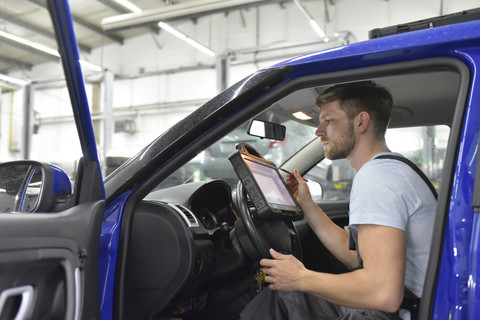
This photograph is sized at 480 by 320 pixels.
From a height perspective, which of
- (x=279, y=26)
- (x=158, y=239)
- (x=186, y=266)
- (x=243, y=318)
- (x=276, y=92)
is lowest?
(x=243, y=318)

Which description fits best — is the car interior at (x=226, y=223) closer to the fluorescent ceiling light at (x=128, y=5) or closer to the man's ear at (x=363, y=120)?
the man's ear at (x=363, y=120)

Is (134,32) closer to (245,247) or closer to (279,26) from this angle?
(279,26)

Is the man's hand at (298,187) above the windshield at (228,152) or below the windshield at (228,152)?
below

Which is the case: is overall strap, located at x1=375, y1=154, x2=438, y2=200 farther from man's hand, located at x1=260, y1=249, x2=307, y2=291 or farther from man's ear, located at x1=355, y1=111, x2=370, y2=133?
man's hand, located at x1=260, y1=249, x2=307, y2=291

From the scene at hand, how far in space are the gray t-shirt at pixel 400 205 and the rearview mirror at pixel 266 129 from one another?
31.2 inches

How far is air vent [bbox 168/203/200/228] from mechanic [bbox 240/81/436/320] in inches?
13.2

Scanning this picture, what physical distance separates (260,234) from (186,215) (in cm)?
30

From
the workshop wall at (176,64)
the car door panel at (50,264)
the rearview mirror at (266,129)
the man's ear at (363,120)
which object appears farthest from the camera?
the workshop wall at (176,64)

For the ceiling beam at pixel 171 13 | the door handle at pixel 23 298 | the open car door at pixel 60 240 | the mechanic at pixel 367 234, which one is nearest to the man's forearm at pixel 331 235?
the mechanic at pixel 367 234

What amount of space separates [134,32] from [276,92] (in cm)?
1645

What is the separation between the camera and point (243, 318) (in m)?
1.63

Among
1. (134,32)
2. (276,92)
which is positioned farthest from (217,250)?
(134,32)

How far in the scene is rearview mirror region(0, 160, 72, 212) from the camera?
1.33 m

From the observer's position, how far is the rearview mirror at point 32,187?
133 centimetres
